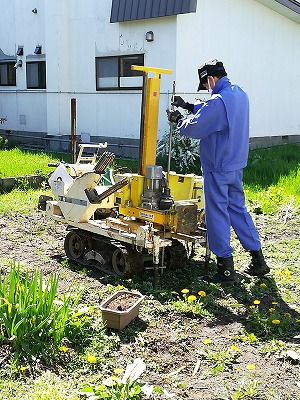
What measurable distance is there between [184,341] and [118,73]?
10156 millimetres

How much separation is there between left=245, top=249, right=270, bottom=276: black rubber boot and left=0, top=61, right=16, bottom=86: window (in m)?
12.9

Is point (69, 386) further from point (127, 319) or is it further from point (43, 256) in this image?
point (43, 256)

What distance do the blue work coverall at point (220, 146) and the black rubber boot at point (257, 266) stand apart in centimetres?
34

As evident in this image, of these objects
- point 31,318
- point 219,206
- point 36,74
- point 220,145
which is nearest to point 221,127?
point 220,145

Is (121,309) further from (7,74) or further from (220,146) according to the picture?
(7,74)

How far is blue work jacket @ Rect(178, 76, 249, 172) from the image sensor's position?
508cm

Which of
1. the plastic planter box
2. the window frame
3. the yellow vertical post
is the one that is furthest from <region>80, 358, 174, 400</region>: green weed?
the window frame

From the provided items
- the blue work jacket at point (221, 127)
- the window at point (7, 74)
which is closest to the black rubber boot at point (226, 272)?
the blue work jacket at point (221, 127)

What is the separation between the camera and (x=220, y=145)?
5195 millimetres

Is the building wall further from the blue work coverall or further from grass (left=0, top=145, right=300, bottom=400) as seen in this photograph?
grass (left=0, top=145, right=300, bottom=400)

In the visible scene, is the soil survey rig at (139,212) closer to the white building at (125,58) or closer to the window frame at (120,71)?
the white building at (125,58)

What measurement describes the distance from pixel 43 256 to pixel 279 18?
1143 cm

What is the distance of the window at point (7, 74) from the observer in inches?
664

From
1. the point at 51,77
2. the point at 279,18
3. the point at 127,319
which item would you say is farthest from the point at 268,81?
the point at 127,319
